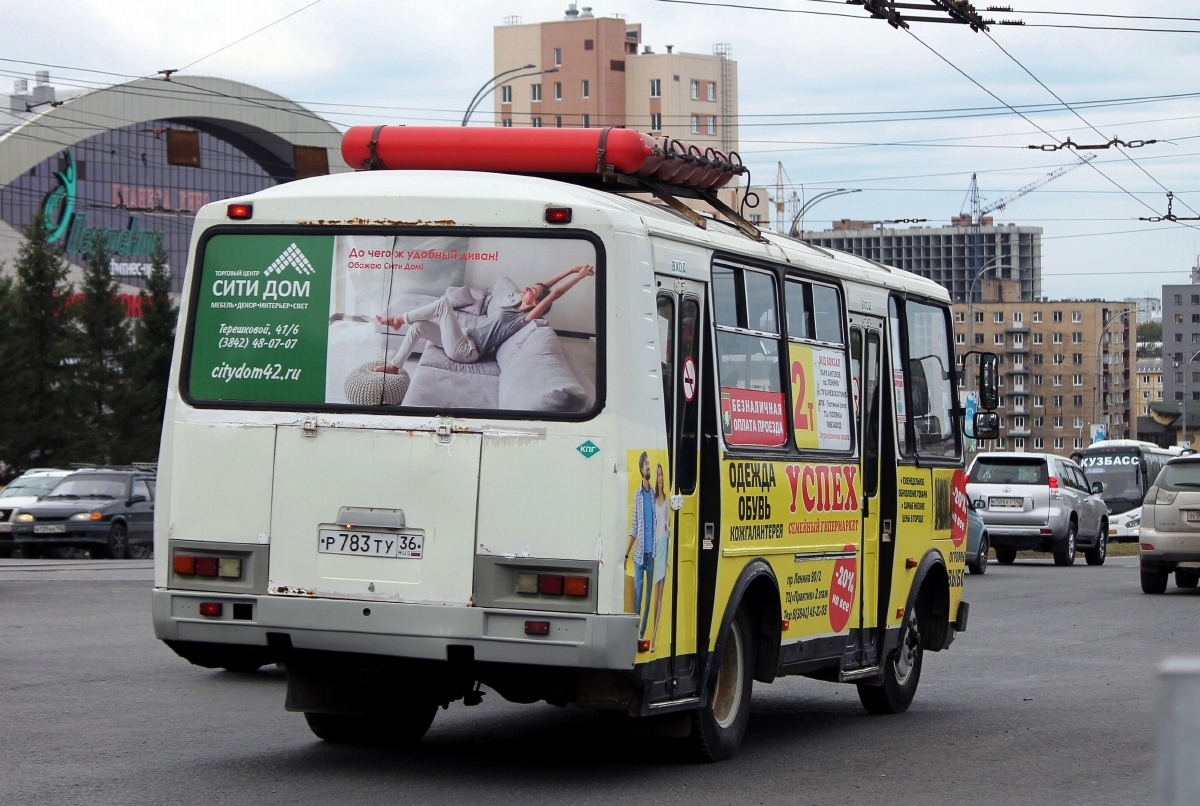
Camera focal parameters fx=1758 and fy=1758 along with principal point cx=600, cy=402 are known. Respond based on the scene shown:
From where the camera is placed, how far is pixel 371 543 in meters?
7.64

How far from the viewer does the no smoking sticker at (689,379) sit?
816 centimetres

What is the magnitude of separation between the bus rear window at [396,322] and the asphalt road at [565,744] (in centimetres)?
173

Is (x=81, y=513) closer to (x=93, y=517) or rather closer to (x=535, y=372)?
(x=93, y=517)

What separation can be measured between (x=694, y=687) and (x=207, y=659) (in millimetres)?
2253

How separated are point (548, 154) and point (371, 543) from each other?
2.16m

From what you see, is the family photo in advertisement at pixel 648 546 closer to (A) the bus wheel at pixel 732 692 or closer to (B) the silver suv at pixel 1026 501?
(A) the bus wheel at pixel 732 692

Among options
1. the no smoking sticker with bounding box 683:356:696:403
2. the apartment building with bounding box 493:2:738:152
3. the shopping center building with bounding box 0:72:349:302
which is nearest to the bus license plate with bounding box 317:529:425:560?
the no smoking sticker with bounding box 683:356:696:403

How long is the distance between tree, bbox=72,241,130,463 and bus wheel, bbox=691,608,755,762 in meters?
57.9

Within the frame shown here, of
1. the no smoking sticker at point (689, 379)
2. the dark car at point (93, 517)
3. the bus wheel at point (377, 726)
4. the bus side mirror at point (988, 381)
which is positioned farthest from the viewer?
the dark car at point (93, 517)

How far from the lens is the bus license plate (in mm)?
7559

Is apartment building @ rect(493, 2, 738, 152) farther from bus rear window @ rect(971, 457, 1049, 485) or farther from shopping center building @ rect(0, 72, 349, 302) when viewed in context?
bus rear window @ rect(971, 457, 1049, 485)

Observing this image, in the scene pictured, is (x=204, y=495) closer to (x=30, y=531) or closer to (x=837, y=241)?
(x=30, y=531)

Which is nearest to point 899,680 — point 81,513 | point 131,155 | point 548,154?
point 548,154

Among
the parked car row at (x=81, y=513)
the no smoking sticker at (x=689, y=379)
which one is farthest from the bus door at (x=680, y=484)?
the parked car row at (x=81, y=513)
